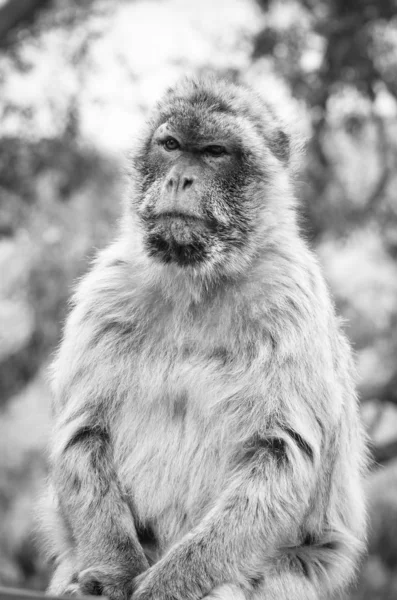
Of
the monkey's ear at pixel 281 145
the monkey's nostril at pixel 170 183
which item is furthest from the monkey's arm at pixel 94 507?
the monkey's ear at pixel 281 145

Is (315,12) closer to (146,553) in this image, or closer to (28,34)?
(28,34)

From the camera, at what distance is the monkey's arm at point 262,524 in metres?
3.94

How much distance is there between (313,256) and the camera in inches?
189

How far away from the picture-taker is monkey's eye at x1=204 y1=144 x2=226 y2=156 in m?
4.29

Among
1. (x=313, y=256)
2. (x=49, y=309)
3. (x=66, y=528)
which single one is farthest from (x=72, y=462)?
(x=49, y=309)

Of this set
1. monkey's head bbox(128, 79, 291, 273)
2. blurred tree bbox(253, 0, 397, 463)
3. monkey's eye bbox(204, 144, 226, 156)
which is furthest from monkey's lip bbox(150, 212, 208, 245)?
blurred tree bbox(253, 0, 397, 463)

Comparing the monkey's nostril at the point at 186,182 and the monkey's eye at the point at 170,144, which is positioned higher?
the monkey's eye at the point at 170,144

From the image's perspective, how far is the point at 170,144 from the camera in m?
4.38

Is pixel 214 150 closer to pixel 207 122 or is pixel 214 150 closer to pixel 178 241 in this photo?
pixel 207 122

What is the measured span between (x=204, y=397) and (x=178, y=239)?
0.72 meters

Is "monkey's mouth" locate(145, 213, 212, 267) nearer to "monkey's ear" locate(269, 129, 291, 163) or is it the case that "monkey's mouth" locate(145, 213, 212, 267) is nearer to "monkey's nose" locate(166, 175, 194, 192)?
"monkey's nose" locate(166, 175, 194, 192)

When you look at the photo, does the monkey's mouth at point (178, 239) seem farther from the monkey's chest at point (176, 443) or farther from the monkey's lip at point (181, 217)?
the monkey's chest at point (176, 443)

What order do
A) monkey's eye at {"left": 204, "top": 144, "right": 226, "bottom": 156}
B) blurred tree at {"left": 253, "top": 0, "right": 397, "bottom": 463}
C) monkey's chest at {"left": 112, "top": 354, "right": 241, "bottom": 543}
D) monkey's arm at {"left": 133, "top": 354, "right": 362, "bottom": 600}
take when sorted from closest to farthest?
monkey's arm at {"left": 133, "top": 354, "right": 362, "bottom": 600}, monkey's chest at {"left": 112, "top": 354, "right": 241, "bottom": 543}, monkey's eye at {"left": 204, "top": 144, "right": 226, "bottom": 156}, blurred tree at {"left": 253, "top": 0, "right": 397, "bottom": 463}

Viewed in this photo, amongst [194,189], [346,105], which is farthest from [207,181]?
[346,105]
